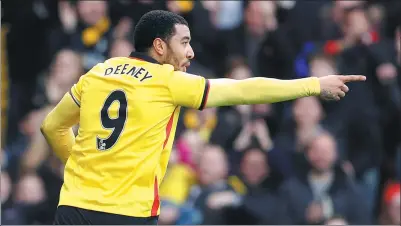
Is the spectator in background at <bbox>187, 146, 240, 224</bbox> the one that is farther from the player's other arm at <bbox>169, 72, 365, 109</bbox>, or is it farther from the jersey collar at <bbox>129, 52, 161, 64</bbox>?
the player's other arm at <bbox>169, 72, 365, 109</bbox>

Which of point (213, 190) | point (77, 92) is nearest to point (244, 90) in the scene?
point (77, 92)

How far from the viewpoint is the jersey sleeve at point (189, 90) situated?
6320 mm

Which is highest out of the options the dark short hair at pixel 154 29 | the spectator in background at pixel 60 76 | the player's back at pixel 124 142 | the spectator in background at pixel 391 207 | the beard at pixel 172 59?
the spectator in background at pixel 60 76

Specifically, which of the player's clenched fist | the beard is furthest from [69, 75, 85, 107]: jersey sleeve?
the player's clenched fist

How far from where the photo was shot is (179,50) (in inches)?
258

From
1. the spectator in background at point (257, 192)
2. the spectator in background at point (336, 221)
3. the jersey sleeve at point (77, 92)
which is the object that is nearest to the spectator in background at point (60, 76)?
the spectator in background at point (257, 192)

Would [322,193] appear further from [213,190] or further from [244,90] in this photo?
[244,90]

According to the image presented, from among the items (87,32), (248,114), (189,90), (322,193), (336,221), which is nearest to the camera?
(189,90)

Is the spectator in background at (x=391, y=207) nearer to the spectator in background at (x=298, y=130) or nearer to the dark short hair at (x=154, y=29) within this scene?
the spectator in background at (x=298, y=130)

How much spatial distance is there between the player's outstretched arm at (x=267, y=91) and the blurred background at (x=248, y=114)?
4.65 metres

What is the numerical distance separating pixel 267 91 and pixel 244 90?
0.41 feet

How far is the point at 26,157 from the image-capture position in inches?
468

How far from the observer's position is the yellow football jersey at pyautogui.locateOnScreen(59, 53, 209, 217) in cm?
635

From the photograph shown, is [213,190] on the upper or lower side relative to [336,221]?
upper
